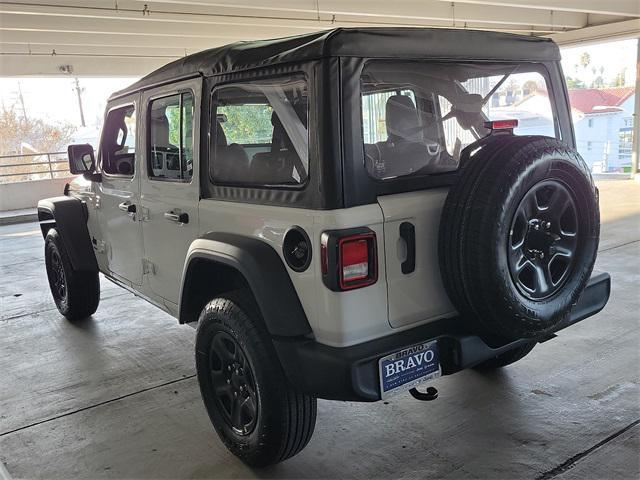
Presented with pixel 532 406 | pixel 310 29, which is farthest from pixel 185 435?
pixel 310 29

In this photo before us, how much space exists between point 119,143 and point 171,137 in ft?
3.54

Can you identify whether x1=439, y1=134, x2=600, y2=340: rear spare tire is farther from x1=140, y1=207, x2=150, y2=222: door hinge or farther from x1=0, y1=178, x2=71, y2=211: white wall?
x1=0, y1=178, x2=71, y2=211: white wall

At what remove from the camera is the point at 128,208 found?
3516 millimetres

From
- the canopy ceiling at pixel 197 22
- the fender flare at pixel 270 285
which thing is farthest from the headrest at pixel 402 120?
the canopy ceiling at pixel 197 22

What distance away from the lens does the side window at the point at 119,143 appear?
147 inches

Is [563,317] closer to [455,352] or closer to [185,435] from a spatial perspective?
[455,352]

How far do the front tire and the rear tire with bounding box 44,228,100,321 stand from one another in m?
2.24

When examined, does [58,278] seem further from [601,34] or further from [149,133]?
[601,34]

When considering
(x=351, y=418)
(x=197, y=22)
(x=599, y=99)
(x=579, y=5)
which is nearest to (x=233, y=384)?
(x=351, y=418)

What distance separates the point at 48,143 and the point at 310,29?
67.1ft

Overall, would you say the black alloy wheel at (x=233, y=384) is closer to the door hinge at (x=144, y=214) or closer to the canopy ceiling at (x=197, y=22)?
the door hinge at (x=144, y=214)

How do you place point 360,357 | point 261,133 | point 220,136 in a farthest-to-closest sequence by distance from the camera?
point 220,136 < point 261,133 < point 360,357

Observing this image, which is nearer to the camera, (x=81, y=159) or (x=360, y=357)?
(x=360, y=357)

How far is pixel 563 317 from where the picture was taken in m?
2.39
